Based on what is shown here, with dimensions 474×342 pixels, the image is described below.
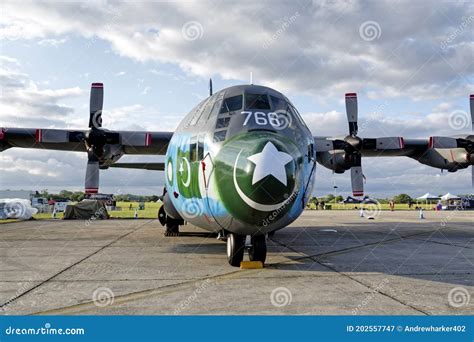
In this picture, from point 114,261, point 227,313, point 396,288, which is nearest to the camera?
point 227,313

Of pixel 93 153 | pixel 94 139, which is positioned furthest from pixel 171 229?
pixel 94 139

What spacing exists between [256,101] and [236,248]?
3122 mm

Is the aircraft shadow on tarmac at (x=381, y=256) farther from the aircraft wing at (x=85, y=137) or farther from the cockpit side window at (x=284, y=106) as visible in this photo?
the aircraft wing at (x=85, y=137)

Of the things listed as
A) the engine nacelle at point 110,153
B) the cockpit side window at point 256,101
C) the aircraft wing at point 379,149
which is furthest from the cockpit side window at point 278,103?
the engine nacelle at point 110,153

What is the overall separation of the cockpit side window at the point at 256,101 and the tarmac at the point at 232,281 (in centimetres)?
334

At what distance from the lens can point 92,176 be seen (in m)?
17.4

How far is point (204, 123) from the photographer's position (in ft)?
29.8

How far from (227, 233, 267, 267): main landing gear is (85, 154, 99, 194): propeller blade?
10357 mm

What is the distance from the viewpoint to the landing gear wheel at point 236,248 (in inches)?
344

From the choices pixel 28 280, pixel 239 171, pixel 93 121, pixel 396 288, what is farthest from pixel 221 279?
pixel 93 121

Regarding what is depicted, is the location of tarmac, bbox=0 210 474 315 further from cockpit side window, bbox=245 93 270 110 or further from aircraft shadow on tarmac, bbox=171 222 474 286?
cockpit side window, bbox=245 93 270 110

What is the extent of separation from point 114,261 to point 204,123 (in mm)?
3975

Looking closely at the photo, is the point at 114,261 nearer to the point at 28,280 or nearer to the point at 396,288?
the point at 28,280

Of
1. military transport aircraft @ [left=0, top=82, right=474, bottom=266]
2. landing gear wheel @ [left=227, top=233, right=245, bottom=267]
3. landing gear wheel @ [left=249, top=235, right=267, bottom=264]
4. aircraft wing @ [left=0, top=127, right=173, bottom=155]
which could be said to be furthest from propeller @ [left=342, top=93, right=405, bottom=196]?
landing gear wheel @ [left=227, top=233, right=245, bottom=267]
